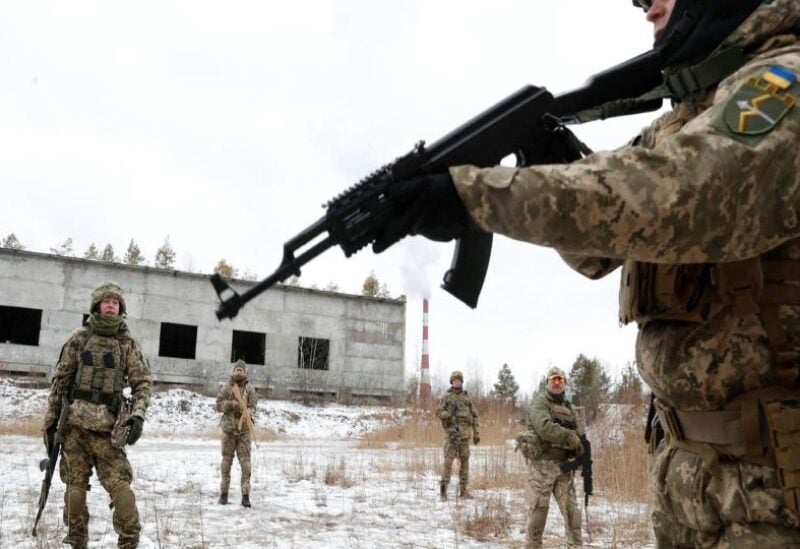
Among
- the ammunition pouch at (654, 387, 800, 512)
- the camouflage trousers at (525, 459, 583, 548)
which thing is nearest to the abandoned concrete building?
the camouflage trousers at (525, 459, 583, 548)

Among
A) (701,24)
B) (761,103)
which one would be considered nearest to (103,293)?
(701,24)

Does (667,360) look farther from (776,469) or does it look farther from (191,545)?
(191,545)

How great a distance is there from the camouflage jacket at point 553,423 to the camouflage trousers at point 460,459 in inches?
114

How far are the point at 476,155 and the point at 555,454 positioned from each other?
5.89m

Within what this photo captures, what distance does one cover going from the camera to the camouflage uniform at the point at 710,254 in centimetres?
119

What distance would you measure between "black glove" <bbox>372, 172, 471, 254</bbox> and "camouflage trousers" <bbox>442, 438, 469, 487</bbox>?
28.5 ft

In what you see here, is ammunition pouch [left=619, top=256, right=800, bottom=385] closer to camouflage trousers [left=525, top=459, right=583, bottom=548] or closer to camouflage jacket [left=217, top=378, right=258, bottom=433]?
camouflage trousers [left=525, top=459, right=583, bottom=548]

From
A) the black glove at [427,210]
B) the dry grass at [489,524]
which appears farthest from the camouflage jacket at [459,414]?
the black glove at [427,210]

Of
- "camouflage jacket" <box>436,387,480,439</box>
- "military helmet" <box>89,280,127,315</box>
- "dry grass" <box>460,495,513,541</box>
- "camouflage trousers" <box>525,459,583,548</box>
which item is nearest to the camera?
"military helmet" <box>89,280,127,315</box>

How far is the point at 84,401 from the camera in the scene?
5.51m

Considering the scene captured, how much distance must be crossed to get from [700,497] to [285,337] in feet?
77.2

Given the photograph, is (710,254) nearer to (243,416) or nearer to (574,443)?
(574,443)

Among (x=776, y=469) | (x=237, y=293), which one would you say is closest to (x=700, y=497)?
(x=776, y=469)

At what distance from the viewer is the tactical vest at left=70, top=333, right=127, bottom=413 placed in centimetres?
554
